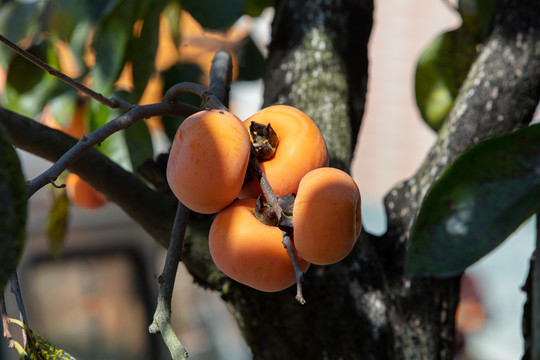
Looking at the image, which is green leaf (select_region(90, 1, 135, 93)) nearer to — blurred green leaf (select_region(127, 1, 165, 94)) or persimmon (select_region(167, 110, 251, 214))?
blurred green leaf (select_region(127, 1, 165, 94))

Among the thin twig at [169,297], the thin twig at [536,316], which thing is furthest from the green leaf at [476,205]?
the thin twig at [169,297]

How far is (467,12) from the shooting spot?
2.76 feet

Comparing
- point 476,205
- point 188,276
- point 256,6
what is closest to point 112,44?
point 256,6

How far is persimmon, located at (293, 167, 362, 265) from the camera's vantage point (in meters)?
0.39

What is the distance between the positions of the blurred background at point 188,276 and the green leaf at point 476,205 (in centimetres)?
214

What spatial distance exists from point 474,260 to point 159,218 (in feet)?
1.12

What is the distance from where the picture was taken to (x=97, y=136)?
0.41 meters

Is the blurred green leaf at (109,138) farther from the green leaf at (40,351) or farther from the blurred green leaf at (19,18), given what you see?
the green leaf at (40,351)

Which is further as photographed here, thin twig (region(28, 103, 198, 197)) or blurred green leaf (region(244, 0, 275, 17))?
blurred green leaf (region(244, 0, 275, 17))

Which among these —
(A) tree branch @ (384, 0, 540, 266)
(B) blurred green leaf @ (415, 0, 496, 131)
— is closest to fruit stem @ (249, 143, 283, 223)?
(A) tree branch @ (384, 0, 540, 266)

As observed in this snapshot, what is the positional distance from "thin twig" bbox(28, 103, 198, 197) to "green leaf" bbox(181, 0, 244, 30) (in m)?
0.29

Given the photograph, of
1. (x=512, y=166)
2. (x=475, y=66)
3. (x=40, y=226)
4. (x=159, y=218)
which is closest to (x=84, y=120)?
(x=159, y=218)

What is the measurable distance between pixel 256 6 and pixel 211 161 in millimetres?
647

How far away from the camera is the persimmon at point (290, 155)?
427mm
